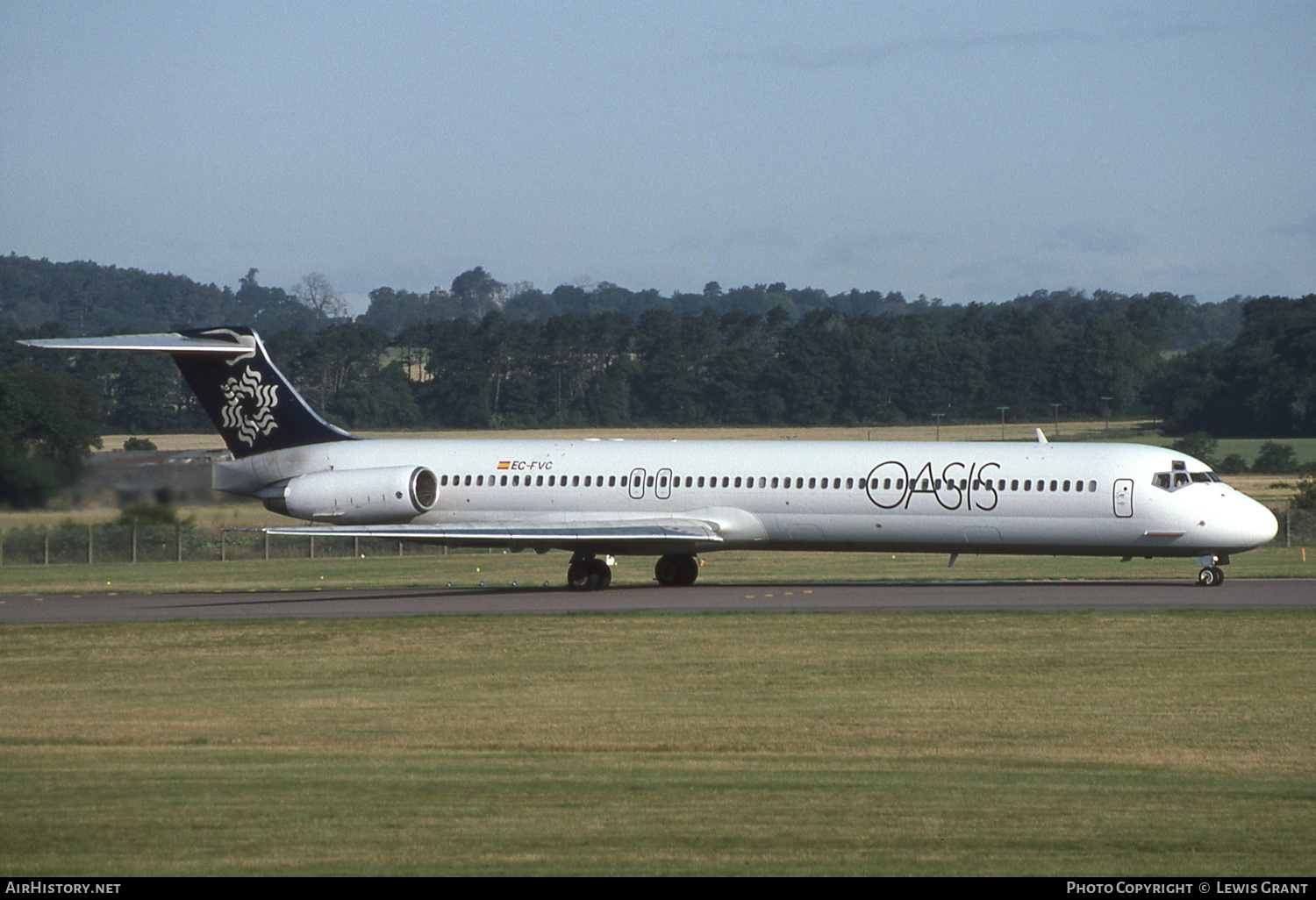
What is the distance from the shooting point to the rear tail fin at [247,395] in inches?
1679

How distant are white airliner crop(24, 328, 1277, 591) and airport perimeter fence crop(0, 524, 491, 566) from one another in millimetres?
10868

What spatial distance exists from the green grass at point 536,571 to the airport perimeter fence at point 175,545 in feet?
3.98

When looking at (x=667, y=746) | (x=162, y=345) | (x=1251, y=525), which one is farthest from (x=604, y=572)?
(x=667, y=746)

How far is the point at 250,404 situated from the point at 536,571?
10636mm

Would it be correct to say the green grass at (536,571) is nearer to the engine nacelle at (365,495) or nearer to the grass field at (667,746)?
the engine nacelle at (365,495)

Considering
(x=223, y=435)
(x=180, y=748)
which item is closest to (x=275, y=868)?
(x=180, y=748)

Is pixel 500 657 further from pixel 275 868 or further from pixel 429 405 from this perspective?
pixel 429 405

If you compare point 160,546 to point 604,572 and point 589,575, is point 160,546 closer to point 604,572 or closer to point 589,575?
point 589,575

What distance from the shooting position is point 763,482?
38.9 meters

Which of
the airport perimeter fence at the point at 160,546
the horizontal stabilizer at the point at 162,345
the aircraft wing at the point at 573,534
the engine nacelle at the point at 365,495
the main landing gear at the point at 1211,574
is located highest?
the horizontal stabilizer at the point at 162,345

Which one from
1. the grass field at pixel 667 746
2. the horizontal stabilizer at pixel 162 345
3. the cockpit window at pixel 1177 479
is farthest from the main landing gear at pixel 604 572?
the cockpit window at pixel 1177 479

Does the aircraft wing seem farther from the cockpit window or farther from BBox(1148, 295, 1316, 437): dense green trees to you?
BBox(1148, 295, 1316, 437): dense green trees

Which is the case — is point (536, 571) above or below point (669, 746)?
below
